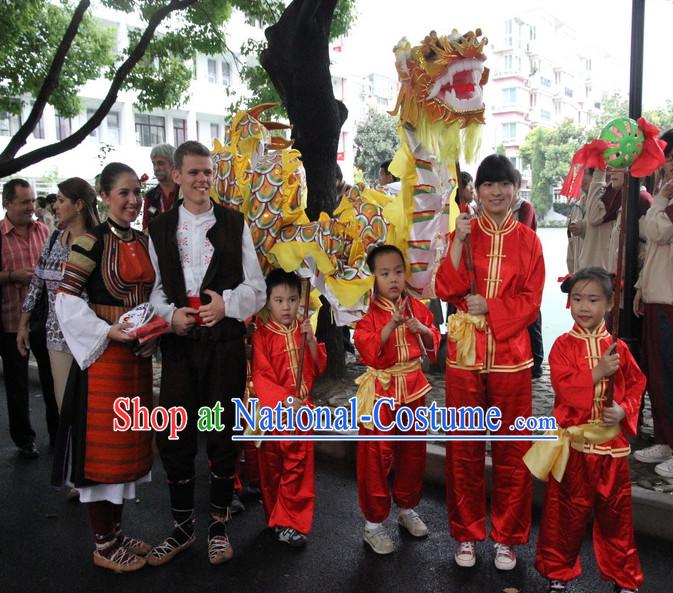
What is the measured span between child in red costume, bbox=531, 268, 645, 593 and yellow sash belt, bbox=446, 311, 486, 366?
1.18 feet

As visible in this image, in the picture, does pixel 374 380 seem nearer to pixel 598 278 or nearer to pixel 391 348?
pixel 391 348

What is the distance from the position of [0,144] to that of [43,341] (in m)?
20.3

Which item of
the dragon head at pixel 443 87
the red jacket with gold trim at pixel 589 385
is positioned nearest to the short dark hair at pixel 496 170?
the dragon head at pixel 443 87

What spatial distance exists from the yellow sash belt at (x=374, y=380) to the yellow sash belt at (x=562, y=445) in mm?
781

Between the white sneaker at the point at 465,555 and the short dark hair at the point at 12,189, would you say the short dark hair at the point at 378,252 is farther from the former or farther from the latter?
the short dark hair at the point at 12,189

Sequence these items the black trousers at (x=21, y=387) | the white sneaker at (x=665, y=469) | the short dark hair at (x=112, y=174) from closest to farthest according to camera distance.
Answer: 1. the short dark hair at (x=112, y=174)
2. the white sneaker at (x=665, y=469)
3. the black trousers at (x=21, y=387)

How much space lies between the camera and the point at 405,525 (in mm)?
3416

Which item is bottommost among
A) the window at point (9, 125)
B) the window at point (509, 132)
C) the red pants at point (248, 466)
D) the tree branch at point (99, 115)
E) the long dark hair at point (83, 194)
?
the red pants at point (248, 466)

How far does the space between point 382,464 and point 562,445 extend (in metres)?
0.93

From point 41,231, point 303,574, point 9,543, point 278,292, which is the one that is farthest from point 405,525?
point 41,231

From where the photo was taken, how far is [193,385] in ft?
10.2

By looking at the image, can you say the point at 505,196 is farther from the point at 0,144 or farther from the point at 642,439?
the point at 0,144

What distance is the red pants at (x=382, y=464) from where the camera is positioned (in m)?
3.22

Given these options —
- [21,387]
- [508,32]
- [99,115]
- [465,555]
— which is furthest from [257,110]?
[508,32]
